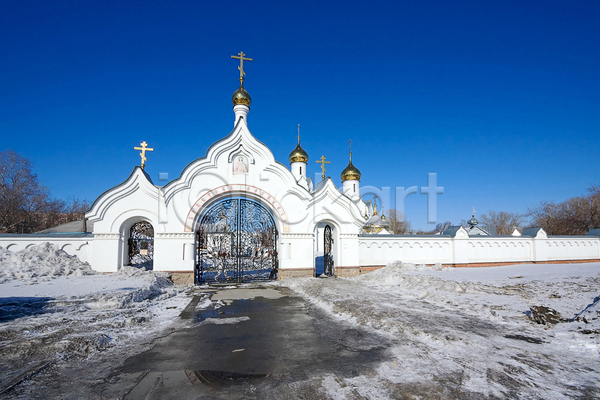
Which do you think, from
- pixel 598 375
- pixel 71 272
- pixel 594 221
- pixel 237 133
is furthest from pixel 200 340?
pixel 594 221

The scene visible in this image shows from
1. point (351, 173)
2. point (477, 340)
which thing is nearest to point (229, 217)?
point (477, 340)

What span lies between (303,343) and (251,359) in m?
1.07

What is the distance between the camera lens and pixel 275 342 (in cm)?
558

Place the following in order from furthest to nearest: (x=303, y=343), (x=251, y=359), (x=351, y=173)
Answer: (x=351, y=173), (x=303, y=343), (x=251, y=359)

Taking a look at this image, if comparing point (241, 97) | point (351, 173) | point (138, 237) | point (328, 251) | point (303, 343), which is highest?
point (241, 97)

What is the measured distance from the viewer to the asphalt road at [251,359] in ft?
12.2

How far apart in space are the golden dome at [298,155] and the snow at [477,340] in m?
20.3

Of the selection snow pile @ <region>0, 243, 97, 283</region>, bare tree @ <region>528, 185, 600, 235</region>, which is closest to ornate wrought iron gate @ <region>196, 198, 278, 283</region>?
snow pile @ <region>0, 243, 97, 283</region>

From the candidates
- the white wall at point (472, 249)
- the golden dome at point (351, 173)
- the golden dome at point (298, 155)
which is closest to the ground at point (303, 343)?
the white wall at point (472, 249)

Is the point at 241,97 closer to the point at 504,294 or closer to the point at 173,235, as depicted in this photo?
Result: the point at 173,235

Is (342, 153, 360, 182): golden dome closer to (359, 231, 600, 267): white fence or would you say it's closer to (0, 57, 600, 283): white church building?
(359, 231, 600, 267): white fence

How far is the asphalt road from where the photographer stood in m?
3.71

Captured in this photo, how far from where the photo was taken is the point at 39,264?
38.0 ft

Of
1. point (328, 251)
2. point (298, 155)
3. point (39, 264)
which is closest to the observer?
point (39, 264)
